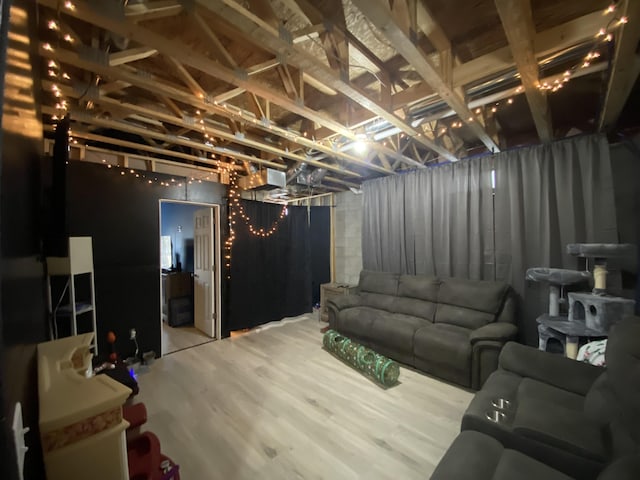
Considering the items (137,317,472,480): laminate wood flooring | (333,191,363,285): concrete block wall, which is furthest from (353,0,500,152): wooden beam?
(333,191,363,285): concrete block wall

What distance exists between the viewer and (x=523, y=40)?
1.45m

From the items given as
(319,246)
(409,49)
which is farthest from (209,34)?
(319,246)

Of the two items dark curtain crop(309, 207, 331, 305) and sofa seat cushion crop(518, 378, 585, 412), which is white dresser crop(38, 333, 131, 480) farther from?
dark curtain crop(309, 207, 331, 305)

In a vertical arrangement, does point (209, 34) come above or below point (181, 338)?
above

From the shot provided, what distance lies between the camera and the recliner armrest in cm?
396

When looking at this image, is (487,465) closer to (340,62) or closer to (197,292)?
(340,62)

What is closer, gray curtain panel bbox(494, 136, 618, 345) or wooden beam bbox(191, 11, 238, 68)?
wooden beam bbox(191, 11, 238, 68)

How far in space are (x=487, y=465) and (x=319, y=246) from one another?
4846 mm

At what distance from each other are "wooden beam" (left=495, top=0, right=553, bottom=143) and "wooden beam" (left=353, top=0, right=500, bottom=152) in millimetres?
376

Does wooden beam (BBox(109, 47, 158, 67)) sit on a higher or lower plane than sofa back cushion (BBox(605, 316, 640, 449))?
higher

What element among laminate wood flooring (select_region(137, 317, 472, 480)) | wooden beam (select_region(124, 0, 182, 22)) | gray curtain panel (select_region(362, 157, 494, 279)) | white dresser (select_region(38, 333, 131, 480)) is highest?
wooden beam (select_region(124, 0, 182, 22))

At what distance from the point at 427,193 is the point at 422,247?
81 centimetres

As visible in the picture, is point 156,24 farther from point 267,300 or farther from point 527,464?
point 267,300

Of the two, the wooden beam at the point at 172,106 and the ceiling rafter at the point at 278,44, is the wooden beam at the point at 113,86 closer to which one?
the wooden beam at the point at 172,106
